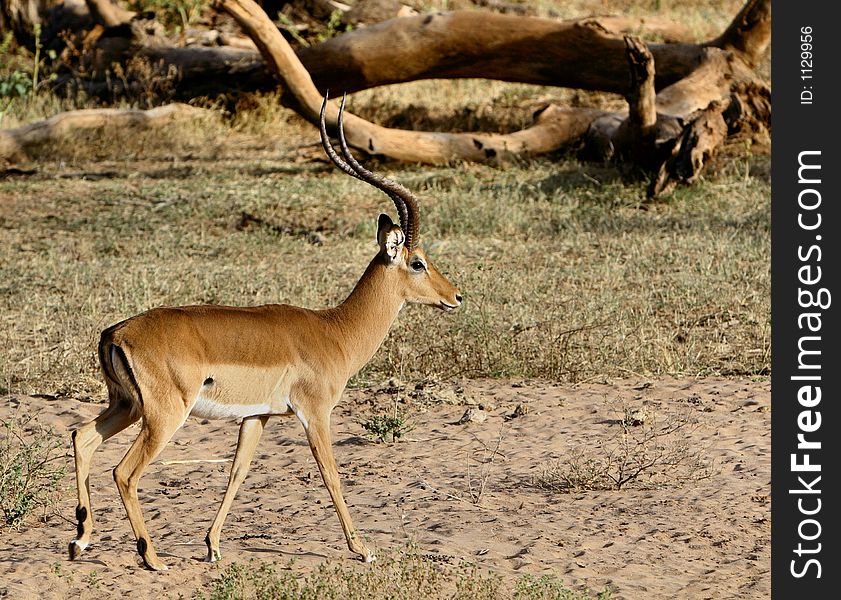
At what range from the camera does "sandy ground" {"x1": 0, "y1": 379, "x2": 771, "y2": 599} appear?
452cm

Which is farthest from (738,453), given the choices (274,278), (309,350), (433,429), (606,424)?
(274,278)

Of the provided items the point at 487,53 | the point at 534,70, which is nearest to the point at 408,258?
the point at 487,53

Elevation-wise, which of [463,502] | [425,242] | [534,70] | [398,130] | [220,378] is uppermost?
[534,70]

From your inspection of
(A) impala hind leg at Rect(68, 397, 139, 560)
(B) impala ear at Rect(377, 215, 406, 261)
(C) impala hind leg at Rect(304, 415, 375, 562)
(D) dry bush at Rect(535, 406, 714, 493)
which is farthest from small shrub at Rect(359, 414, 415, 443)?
(A) impala hind leg at Rect(68, 397, 139, 560)

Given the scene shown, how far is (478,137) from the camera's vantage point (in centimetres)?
1296

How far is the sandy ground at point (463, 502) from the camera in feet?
14.8

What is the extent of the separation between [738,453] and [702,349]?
5.81 ft

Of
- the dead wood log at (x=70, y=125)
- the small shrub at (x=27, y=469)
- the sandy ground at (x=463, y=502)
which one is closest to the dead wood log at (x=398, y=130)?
the dead wood log at (x=70, y=125)

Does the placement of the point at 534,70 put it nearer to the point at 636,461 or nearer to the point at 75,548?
the point at 636,461

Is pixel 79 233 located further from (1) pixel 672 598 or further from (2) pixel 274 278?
(1) pixel 672 598

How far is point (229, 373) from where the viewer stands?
4418mm

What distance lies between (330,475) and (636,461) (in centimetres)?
174

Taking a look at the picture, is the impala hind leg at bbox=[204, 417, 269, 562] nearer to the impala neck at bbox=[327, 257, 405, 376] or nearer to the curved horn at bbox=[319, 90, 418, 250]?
the impala neck at bbox=[327, 257, 405, 376]

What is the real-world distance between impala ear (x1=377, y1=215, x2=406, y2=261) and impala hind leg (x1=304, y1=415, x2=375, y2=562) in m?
0.84
